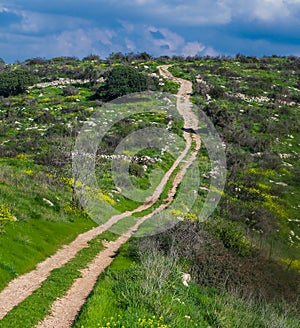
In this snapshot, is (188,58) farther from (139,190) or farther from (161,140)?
(139,190)

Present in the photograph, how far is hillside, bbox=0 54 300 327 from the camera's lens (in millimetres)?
14664

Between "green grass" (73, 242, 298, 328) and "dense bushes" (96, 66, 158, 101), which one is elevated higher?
"dense bushes" (96, 66, 158, 101)

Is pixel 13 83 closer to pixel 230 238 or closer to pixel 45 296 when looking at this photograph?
pixel 230 238

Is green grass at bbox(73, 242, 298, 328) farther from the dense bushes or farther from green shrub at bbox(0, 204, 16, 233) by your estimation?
the dense bushes

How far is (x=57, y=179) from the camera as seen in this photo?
32875 mm

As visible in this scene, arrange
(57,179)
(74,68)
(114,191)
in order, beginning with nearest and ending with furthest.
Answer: (57,179) < (114,191) < (74,68)

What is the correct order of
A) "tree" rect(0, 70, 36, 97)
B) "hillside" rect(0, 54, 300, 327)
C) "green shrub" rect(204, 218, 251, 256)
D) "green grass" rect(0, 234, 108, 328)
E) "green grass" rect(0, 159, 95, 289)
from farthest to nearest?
"tree" rect(0, 70, 36, 97), "green shrub" rect(204, 218, 251, 256), "green grass" rect(0, 159, 95, 289), "hillside" rect(0, 54, 300, 327), "green grass" rect(0, 234, 108, 328)

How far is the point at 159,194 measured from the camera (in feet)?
123

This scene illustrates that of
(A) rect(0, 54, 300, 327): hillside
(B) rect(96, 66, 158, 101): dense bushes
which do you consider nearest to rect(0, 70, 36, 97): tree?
(A) rect(0, 54, 300, 327): hillside

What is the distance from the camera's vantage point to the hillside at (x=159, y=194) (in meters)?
14.7

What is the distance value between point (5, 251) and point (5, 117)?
162 ft

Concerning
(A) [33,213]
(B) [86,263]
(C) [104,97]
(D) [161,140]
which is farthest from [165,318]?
(C) [104,97]

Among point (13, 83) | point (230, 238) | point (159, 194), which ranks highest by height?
point (13, 83)

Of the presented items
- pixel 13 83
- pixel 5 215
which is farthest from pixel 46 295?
pixel 13 83
